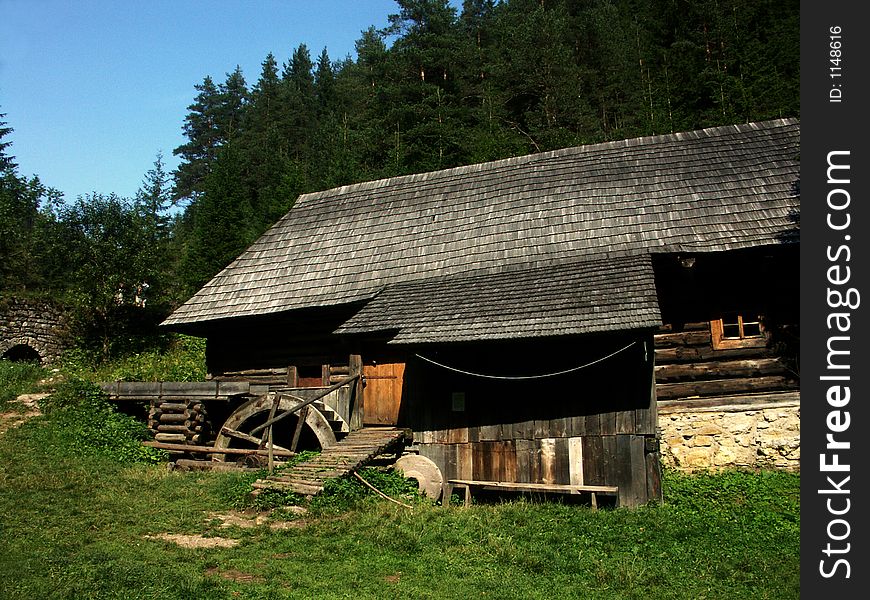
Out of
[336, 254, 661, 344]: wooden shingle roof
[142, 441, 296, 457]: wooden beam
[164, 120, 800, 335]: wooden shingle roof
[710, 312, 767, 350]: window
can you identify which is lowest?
[142, 441, 296, 457]: wooden beam

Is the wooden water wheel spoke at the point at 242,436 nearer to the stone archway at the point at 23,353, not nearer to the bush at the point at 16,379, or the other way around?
the bush at the point at 16,379

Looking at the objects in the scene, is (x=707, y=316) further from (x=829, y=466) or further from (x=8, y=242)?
(x=8, y=242)

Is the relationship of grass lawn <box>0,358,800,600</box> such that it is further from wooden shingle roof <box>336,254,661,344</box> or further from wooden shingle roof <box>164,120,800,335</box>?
wooden shingle roof <box>164,120,800,335</box>

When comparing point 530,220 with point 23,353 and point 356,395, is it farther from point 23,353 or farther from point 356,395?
point 23,353

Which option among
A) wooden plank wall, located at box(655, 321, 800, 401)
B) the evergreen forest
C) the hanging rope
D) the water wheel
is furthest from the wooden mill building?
the evergreen forest

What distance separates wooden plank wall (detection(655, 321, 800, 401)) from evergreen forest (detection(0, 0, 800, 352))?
13795 mm

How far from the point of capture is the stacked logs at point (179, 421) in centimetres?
1462

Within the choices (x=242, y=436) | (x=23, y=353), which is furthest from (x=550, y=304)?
(x=23, y=353)

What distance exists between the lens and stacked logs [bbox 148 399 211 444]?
48.0 feet

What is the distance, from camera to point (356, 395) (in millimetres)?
14023

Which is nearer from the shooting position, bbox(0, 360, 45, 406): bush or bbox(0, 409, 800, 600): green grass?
bbox(0, 409, 800, 600): green grass

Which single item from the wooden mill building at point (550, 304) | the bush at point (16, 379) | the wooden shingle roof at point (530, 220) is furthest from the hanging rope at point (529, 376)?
the bush at point (16, 379)

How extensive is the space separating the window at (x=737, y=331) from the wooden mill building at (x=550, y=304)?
0.02m

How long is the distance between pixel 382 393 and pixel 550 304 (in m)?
4.18
